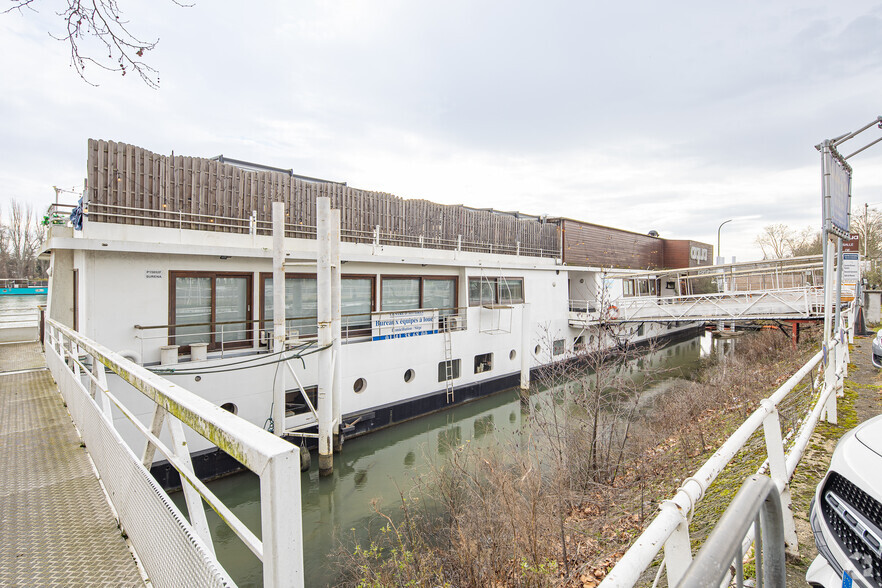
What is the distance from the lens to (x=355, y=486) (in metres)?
9.31

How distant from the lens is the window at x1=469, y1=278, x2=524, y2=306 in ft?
55.1

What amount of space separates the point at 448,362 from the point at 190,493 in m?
12.4

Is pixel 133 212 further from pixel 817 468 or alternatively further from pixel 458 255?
pixel 817 468

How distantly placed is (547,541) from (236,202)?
11.7 meters

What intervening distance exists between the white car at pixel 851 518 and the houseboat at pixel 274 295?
6225 mm

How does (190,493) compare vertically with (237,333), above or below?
above

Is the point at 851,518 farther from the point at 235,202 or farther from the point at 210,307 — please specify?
the point at 235,202

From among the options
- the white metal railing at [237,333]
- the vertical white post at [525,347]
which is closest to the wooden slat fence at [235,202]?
the white metal railing at [237,333]

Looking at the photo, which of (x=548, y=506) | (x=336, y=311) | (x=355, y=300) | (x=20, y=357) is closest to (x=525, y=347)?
(x=355, y=300)

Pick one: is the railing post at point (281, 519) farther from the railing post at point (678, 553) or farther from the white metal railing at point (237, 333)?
the white metal railing at point (237, 333)

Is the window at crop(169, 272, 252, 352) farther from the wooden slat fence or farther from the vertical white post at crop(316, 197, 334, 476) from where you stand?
the vertical white post at crop(316, 197, 334, 476)

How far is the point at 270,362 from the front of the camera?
9320 millimetres

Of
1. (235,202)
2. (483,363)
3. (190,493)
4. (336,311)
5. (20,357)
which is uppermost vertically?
(235,202)

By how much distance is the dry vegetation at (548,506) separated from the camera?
4.84 m
